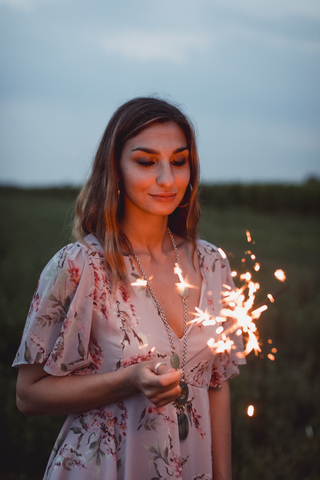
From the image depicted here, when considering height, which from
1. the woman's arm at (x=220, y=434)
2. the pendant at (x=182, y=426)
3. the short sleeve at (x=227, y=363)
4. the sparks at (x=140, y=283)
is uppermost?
the sparks at (x=140, y=283)

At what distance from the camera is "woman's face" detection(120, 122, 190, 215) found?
81.4 inches

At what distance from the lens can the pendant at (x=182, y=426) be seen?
1.94m

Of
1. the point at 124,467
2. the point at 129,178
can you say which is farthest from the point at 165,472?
the point at 129,178

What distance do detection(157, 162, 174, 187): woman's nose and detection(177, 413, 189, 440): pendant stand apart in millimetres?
1108

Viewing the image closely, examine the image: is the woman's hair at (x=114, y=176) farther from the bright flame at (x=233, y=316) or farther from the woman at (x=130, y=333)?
the bright flame at (x=233, y=316)

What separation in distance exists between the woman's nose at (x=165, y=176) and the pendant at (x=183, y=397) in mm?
975

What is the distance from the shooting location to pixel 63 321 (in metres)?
1.88

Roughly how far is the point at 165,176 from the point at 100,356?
2.99 feet

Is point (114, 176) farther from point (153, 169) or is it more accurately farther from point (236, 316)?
point (236, 316)

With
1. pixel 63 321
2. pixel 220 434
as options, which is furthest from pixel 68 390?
pixel 220 434

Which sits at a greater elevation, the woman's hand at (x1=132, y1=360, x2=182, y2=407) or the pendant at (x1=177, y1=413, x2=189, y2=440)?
the woman's hand at (x1=132, y1=360, x2=182, y2=407)

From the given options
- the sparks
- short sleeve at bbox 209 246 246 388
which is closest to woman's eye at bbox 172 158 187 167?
the sparks

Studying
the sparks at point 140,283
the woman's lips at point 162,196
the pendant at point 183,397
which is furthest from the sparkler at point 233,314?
the woman's lips at point 162,196

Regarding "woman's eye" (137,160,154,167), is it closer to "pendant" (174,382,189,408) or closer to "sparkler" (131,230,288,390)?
"sparkler" (131,230,288,390)
